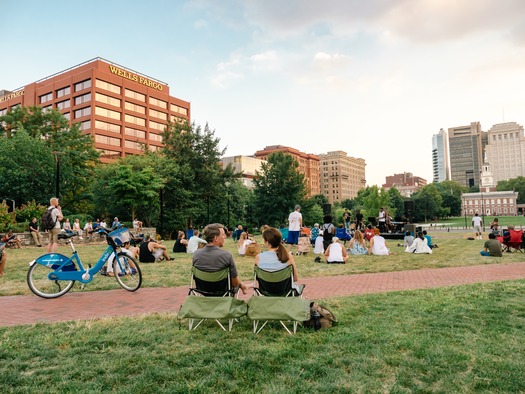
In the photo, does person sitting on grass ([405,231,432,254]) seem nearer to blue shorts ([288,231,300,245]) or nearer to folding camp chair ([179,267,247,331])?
blue shorts ([288,231,300,245])

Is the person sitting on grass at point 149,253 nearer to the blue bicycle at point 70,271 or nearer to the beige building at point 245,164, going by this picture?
the blue bicycle at point 70,271

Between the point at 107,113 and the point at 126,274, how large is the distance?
2771 inches

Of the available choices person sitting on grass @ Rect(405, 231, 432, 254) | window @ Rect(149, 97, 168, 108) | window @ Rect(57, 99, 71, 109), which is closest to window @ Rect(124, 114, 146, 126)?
window @ Rect(149, 97, 168, 108)

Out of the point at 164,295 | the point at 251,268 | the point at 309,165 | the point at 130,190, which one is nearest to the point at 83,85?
the point at 130,190

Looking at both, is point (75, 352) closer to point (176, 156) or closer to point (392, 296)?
point (392, 296)

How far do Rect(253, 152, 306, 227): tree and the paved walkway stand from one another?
4479cm

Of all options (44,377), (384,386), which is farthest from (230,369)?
(44,377)

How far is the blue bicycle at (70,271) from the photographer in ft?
23.7

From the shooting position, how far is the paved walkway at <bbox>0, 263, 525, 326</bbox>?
20.0ft

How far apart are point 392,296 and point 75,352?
5332mm

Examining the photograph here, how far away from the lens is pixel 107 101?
7100cm

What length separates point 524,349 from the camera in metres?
4.14

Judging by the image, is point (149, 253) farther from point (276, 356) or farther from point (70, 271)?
point (276, 356)

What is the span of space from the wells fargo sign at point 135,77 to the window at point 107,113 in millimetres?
7977
